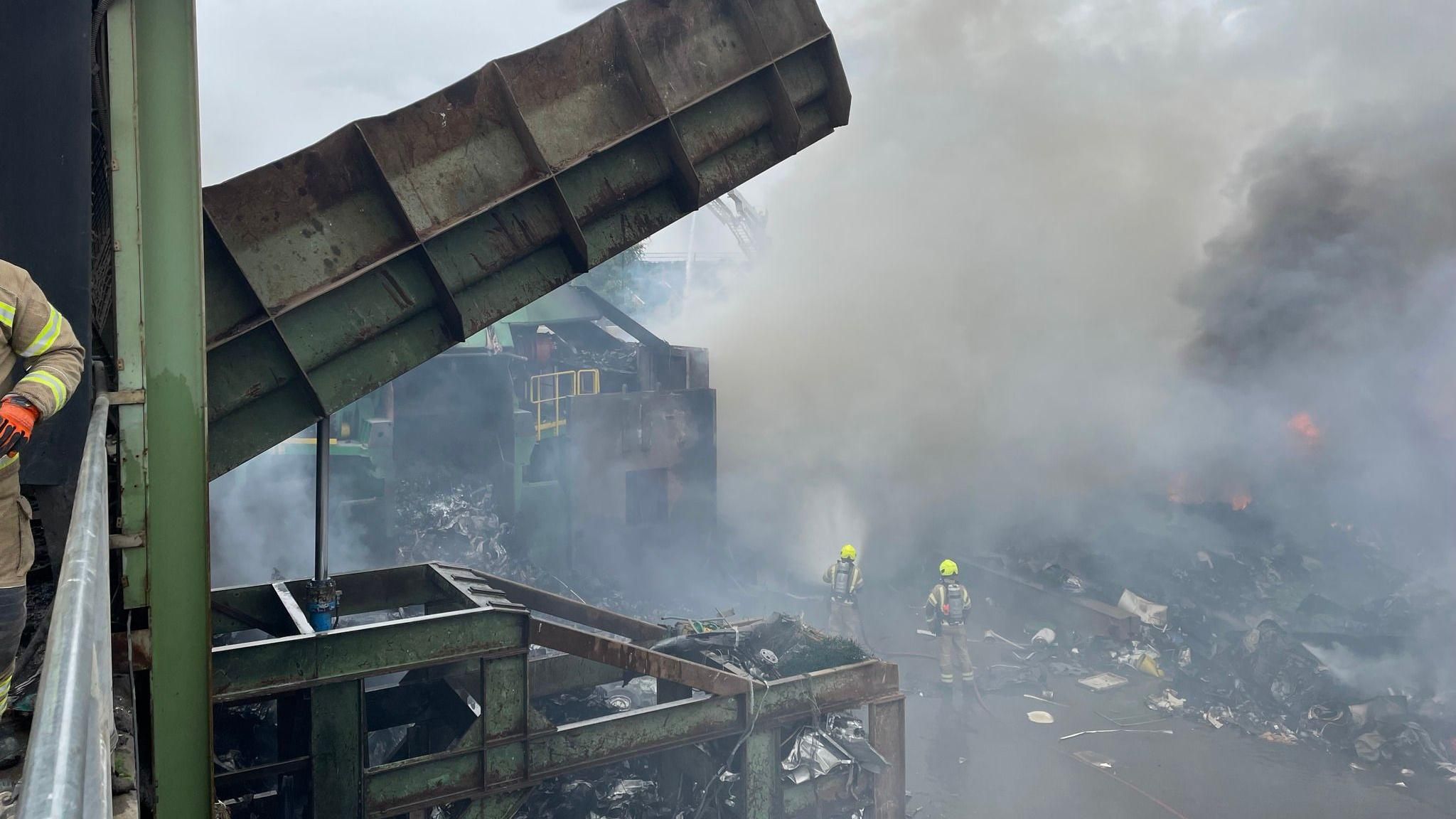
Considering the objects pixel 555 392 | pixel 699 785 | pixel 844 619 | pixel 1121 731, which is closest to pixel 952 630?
pixel 844 619

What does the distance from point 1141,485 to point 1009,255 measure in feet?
14.9

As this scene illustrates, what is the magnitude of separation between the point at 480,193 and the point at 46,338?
1985 mm

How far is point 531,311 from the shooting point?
484 inches

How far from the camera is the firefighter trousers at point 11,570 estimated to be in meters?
2.07

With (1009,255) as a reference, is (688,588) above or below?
below

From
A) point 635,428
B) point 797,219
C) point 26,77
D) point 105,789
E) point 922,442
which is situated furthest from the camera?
point 797,219

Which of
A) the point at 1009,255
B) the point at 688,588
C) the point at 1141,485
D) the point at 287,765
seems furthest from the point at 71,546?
the point at 1009,255

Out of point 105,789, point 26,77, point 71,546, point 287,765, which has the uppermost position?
point 26,77

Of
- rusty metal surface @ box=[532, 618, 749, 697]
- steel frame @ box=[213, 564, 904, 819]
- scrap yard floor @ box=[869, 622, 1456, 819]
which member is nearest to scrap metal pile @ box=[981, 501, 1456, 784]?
scrap yard floor @ box=[869, 622, 1456, 819]

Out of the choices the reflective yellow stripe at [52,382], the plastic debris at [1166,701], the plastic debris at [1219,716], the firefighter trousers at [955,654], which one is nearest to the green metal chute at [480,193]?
the reflective yellow stripe at [52,382]

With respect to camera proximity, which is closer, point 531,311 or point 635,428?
point 635,428

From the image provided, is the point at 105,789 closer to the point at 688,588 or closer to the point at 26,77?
the point at 26,77

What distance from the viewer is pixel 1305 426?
13422 millimetres

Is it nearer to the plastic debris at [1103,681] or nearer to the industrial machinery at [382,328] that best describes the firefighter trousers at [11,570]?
the industrial machinery at [382,328]
